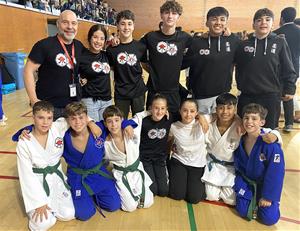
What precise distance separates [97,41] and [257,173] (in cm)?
200

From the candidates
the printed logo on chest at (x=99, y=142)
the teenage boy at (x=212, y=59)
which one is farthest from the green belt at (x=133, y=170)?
the teenage boy at (x=212, y=59)

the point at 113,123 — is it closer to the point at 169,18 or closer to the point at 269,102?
the point at 169,18

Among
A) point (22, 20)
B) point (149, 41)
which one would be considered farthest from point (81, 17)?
point (149, 41)

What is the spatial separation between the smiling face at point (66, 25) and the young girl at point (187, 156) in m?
1.29

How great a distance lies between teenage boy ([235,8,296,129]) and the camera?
2.83m

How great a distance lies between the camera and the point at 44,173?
231 centimetres

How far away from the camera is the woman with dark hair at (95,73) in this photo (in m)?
2.77

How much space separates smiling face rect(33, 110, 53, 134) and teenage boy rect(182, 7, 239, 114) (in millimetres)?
1607

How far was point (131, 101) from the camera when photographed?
304 centimetres

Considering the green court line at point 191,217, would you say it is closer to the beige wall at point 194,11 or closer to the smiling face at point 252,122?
the smiling face at point 252,122

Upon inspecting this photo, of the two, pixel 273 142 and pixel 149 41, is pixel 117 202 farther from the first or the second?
pixel 149 41

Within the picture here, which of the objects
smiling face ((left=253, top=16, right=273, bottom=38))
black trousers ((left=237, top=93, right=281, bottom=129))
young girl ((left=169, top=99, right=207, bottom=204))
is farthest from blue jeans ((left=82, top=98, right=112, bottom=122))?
smiling face ((left=253, top=16, right=273, bottom=38))

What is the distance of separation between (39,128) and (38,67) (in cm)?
62

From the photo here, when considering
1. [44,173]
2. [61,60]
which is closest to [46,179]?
[44,173]
